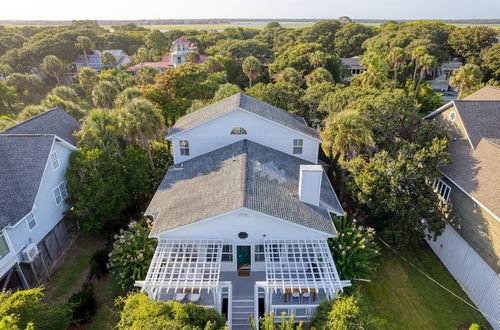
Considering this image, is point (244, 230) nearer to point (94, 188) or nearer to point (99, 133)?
point (94, 188)

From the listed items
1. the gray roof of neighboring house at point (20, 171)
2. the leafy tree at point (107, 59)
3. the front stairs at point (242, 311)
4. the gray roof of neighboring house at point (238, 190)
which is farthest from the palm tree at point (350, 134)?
the leafy tree at point (107, 59)

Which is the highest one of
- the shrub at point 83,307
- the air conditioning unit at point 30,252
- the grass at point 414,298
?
the air conditioning unit at point 30,252

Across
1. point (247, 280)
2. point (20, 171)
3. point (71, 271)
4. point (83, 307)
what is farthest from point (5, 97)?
point (247, 280)

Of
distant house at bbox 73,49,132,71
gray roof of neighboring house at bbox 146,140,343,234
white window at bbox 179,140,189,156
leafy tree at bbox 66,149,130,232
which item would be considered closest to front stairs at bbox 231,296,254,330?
gray roof of neighboring house at bbox 146,140,343,234

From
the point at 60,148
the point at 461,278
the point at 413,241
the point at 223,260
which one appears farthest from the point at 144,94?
the point at 461,278

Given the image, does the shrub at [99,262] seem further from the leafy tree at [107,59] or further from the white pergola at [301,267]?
the leafy tree at [107,59]

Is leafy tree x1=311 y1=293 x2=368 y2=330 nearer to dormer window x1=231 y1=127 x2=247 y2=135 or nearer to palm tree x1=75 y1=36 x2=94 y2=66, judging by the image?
dormer window x1=231 y1=127 x2=247 y2=135
